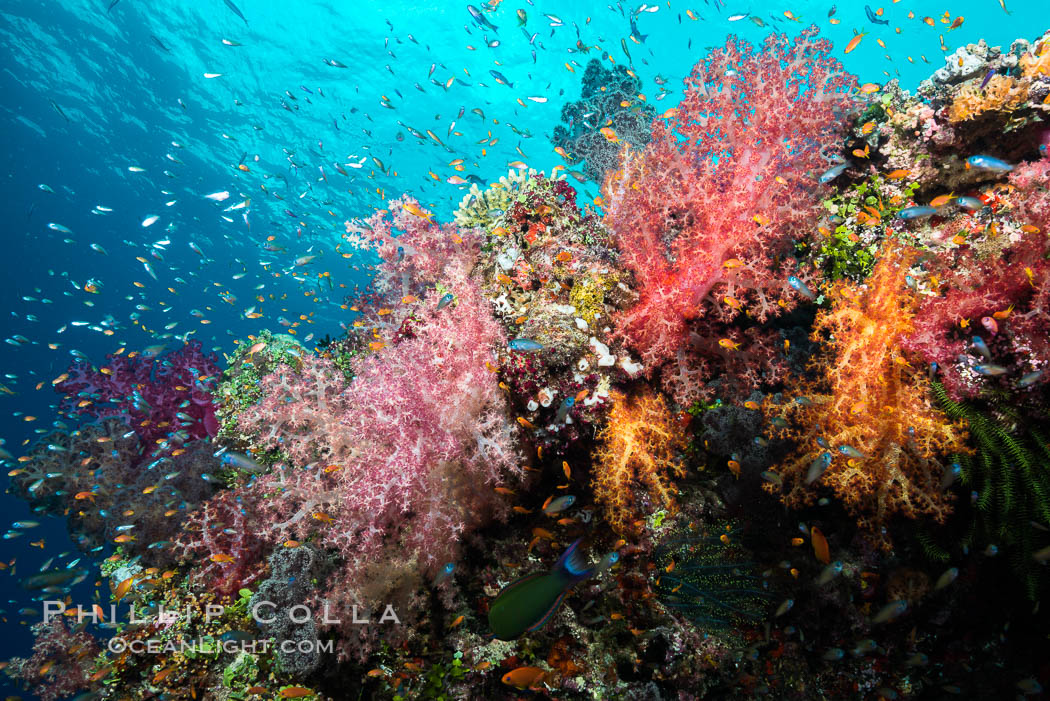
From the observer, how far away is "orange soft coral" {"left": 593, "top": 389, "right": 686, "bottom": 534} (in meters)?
4.09

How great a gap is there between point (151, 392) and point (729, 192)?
11030 millimetres

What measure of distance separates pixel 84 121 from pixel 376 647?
160ft

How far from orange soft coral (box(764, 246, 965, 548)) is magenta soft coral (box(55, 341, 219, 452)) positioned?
991cm

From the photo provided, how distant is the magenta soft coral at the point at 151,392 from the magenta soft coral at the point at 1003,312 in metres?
11.0

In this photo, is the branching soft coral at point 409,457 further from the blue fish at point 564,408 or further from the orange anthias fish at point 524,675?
the orange anthias fish at point 524,675

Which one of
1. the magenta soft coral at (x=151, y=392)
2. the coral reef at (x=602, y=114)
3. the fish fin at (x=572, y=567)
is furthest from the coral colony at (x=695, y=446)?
the coral reef at (x=602, y=114)

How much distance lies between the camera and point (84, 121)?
1247 inches

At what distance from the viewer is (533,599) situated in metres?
2.53

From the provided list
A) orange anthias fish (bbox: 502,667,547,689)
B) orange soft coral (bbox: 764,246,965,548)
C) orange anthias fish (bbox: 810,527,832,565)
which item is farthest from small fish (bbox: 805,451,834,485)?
orange anthias fish (bbox: 502,667,547,689)

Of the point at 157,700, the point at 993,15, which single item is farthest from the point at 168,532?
the point at 993,15

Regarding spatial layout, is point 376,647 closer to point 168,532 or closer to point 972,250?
point 168,532

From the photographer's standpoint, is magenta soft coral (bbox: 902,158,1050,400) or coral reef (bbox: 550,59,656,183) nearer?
magenta soft coral (bbox: 902,158,1050,400)

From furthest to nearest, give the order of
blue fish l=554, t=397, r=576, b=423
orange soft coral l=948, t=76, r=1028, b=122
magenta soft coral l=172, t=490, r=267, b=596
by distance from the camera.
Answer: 1. magenta soft coral l=172, t=490, r=267, b=596
2. orange soft coral l=948, t=76, r=1028, b=122
3. blue fish l=554, t=397, r=576, b=423

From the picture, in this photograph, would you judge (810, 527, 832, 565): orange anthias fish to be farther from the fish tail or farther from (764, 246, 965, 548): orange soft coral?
the fish tail
